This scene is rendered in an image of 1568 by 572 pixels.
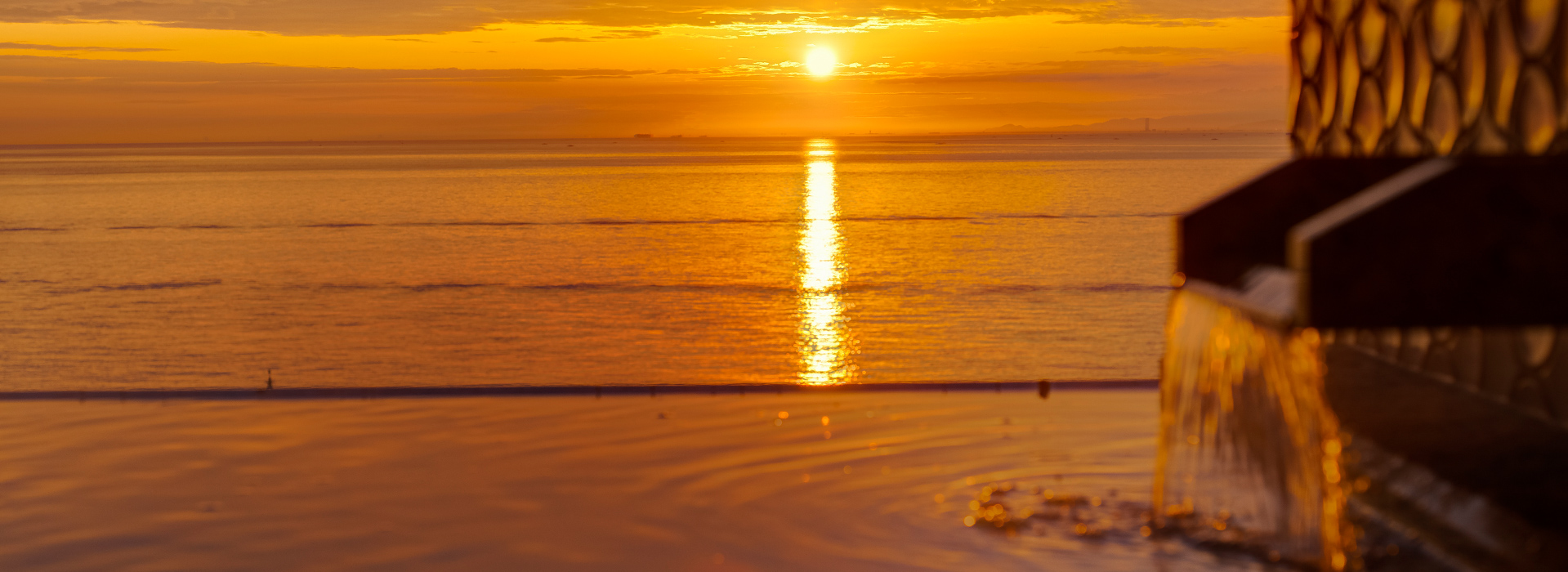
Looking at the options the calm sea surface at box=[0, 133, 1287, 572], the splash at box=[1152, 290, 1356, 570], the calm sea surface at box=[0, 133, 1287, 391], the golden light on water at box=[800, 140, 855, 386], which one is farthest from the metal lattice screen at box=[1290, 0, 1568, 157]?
the golden light on water at box=[800, 140, 855, 386]

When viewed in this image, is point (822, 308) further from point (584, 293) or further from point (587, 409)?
point (587, 409)

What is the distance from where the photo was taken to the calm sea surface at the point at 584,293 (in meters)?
11.7

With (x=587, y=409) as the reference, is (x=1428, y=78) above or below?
above

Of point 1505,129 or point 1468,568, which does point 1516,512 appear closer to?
point 1468,568

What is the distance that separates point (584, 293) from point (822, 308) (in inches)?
139

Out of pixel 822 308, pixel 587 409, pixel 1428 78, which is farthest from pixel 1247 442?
pixel 822 308

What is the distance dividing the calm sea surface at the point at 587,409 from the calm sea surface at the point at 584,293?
0.09 metres

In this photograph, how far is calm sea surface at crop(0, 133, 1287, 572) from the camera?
19.7 feet

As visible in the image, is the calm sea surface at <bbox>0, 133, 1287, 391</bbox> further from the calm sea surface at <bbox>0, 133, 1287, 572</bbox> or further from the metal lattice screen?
the metal lattice screen

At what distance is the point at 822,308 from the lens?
51.7 ft

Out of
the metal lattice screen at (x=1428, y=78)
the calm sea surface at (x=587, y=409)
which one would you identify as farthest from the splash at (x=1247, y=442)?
the metal lattice screen at (x=1428, y=78)

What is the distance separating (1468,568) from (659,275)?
15.3 metres

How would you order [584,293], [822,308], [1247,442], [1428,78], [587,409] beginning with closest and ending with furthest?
[1247,442], [1428,78], [587,409], [822,308], [584,293]

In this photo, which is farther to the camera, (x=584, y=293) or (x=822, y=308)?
(x=584, y=293)
